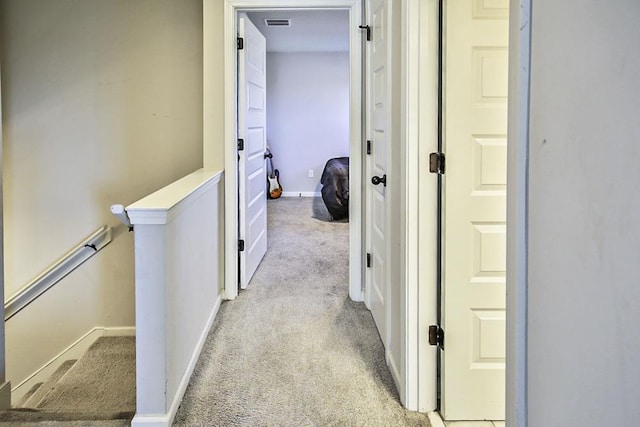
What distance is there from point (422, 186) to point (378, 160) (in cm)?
100

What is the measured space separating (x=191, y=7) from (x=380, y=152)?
1.82 metres

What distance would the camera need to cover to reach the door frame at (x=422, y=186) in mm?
1110

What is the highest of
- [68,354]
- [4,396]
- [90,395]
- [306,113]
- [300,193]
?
[306,113]

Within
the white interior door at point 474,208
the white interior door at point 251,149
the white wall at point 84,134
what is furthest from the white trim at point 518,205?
the white wall at point 84,134

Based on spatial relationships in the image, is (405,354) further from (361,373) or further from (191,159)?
(191,159)

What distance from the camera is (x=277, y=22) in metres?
6.07

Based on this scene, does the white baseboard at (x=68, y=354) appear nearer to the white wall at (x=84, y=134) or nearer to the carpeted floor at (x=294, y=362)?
the white wall at (x=84, y=134)

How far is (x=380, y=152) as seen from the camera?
2943 mm

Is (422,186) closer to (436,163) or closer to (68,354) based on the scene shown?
(436,163)

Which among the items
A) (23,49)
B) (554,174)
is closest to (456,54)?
(554,174)

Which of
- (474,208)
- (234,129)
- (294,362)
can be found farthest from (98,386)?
(474,208)

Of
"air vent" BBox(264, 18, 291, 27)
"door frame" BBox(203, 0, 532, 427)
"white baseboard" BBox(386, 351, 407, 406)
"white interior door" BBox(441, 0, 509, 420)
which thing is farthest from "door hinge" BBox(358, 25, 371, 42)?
"air vent" BBox(264, 18, 291, 27)

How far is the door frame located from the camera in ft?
3.64

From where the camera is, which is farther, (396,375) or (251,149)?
(251,149)
